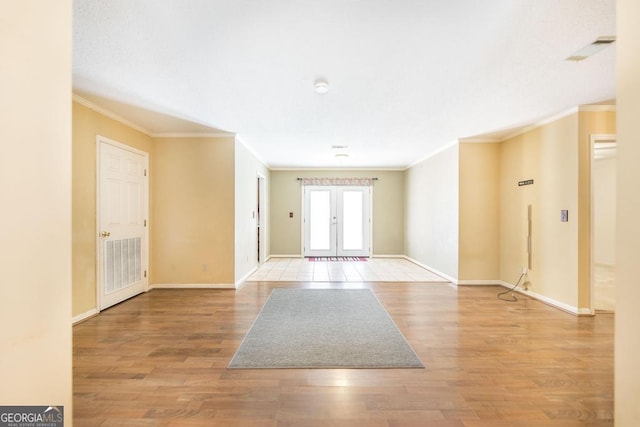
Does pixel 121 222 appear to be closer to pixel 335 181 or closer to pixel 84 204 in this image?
pixel 84 204

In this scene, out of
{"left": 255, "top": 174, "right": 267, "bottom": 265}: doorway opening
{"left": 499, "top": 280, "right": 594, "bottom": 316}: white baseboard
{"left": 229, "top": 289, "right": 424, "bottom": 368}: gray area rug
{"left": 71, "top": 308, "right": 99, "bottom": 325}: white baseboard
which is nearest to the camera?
{"left": 229, "top": 289, "right": 424, "bottom": 368}: gray area rug

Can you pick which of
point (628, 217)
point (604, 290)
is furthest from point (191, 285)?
point (604, 290)

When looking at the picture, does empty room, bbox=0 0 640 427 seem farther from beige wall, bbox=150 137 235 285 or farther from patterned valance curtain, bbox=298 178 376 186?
patterned valance curtain, bbox=298 178 376 186

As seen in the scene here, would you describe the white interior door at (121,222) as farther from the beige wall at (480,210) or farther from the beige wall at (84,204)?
the beige wall at (480,210)

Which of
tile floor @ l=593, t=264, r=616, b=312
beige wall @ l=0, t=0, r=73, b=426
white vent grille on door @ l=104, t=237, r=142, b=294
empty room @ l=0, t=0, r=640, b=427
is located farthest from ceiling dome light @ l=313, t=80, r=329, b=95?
tile floor @ l=593, t=264, r=616, b=312

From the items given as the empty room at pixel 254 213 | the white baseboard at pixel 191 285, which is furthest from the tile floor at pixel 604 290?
the white baseboard at pixel 191 285

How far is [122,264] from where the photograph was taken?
12.7 feet

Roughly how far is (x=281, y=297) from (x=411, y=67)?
10.6ft

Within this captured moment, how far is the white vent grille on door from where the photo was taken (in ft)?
11.8

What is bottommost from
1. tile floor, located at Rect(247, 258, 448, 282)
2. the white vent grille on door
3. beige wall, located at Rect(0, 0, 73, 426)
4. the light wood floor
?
tile floor, located at Rect(247, 258, 448, 282)

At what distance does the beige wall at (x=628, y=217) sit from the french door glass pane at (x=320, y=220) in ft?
22.3

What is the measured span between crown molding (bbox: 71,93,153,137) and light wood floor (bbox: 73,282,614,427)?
96.3 inches

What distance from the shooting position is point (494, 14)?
177 cm

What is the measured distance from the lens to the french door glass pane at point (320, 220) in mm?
7875
